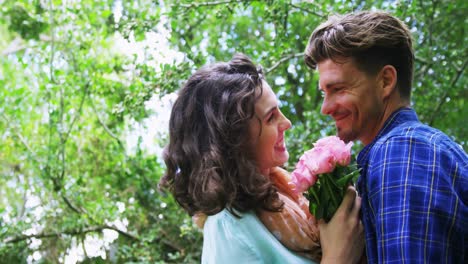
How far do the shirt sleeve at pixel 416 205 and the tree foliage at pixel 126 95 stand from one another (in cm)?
277

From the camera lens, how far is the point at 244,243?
6.86 feet

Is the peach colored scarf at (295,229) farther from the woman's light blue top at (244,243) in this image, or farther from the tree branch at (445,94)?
the tree branch at (445,94)

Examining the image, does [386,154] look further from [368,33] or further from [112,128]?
[112,128]

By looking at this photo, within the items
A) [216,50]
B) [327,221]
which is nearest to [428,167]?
[327,221]

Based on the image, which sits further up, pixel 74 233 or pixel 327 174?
pixel 327 174

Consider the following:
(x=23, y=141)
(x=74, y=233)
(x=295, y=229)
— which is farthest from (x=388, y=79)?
(x=23, y=141)

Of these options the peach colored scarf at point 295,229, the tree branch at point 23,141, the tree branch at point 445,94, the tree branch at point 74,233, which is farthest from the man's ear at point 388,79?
the tree branch at point 23,141

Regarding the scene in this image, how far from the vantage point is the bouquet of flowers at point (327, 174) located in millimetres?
2027

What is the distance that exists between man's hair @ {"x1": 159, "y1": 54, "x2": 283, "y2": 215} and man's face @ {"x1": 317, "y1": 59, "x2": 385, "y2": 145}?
0.25 meters

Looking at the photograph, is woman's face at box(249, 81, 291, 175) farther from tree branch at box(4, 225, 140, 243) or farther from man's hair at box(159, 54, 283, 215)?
tree branch at box(4, 225, 140, 243)

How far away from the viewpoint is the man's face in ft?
7.23

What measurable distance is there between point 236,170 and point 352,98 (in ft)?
1.49

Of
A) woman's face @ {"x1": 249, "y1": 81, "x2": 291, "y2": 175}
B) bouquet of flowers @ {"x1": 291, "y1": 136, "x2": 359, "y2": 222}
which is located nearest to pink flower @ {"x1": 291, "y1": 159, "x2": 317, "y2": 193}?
bouquet of flowers @ {"x1": 291, "y1": 136, "x2": 359, "y2": 222}

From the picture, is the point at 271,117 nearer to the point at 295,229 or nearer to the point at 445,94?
the point at 295,229
